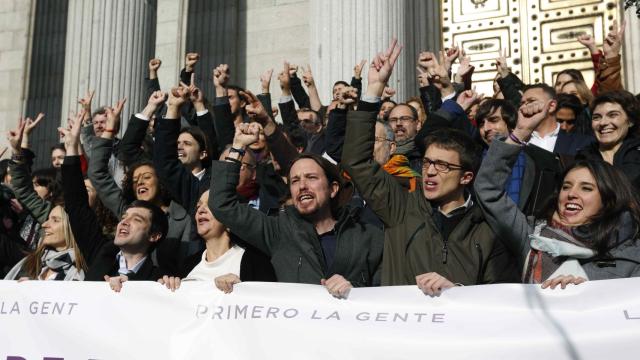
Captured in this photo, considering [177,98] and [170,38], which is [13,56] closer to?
[170,38]

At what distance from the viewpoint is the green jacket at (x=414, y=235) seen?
4.52 metres

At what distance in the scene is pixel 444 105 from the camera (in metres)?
6.42

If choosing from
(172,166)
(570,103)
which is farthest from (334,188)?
(570,103)

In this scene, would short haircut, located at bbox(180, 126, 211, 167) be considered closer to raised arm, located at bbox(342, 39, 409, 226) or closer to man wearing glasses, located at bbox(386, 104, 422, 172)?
man wearing glasses, located at bbox(386, 104, 422, 172)

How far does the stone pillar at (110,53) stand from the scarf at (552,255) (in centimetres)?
866

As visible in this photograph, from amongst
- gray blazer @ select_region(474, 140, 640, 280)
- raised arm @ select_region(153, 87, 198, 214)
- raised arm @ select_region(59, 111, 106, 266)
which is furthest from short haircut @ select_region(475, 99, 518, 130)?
raised arm @ select_region(59, 111, 106, 266)

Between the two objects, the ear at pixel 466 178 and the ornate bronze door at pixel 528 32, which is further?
the ornate bronze door at pixel 528 32

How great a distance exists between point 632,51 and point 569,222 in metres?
7.63

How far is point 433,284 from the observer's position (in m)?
4.15

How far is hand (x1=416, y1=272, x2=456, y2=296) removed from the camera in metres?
4.15

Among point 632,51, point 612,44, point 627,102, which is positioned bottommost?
point 627,102

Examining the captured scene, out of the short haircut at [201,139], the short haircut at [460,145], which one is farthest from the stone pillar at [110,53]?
the short haircut at [460,145]

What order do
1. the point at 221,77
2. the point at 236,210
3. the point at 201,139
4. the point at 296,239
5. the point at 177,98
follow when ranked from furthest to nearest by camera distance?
the point at 221,77 → the point at 201,139 → the point at 177,98 → the point at 236,210 → the point at 296,239

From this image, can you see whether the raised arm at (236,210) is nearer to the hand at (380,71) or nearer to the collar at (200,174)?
the hand at (380,71)
